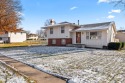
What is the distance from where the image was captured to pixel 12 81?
5750mm

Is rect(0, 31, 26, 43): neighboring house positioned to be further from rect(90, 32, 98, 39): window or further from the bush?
the bush

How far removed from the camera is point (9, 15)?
23.0 meters

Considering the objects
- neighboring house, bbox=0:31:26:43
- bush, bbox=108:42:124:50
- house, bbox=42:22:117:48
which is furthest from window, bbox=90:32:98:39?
neighboring house, bbox=0:31:26:43

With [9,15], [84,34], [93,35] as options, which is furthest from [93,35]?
[9,15]

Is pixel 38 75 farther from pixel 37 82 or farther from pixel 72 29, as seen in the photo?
pixel 72 29

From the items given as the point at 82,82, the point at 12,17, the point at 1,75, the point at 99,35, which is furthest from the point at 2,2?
the point at 82,82

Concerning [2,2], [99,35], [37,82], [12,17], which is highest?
[2,2]

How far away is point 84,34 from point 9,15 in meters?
12.0

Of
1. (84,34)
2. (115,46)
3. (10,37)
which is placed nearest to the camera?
(115,46)

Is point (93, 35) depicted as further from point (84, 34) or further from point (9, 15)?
point (9, 15)

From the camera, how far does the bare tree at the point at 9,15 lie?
22.5m

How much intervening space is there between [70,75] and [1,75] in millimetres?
3015

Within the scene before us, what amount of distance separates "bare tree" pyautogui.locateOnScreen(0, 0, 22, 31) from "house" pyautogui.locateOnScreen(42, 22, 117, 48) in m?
6.47

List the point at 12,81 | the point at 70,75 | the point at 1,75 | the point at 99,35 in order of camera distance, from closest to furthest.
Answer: the point at 12,81
the point at 1,75
the point at 70,75
the point at 99,35
